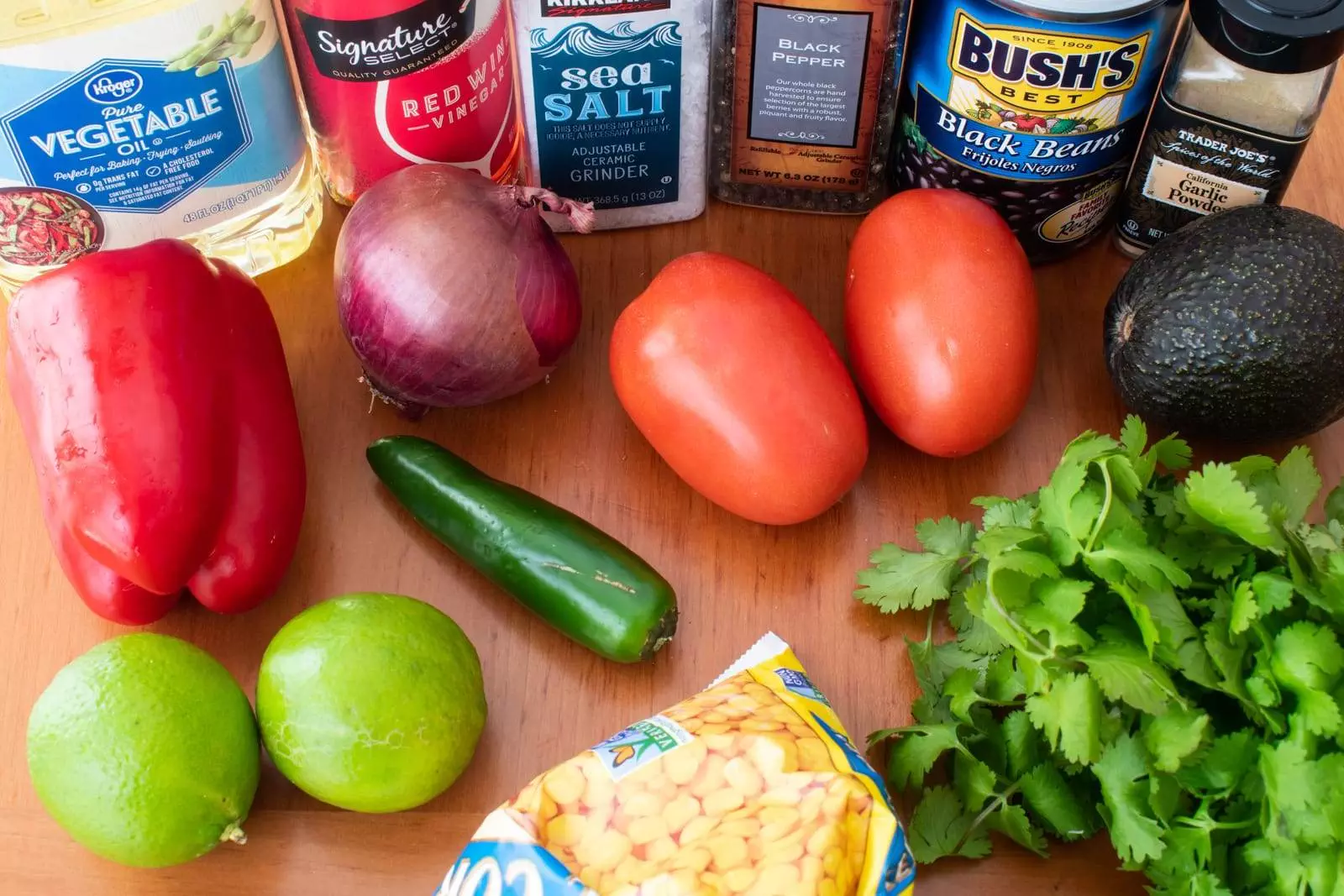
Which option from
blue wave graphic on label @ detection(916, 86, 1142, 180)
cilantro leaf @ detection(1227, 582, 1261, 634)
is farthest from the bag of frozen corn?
blue wave graphic on label @ detection(916, 86, 1142, 180)

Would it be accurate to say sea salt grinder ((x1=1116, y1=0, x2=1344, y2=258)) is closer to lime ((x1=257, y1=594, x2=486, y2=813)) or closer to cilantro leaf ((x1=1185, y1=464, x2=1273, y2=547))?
cilantro leaf ((x1=1185, y1=464, x2=1273, y2=547))

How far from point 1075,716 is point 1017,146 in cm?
42

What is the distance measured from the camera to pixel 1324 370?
0.84m

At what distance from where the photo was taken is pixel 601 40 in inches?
35.9

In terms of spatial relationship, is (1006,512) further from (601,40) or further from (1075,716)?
(601,40)

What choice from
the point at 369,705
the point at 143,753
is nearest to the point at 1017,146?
the point at 369,705

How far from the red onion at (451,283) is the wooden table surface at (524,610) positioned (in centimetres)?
7

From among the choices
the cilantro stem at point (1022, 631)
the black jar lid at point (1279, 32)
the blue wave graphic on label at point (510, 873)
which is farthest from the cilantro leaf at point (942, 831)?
the black jar lid at point (1279, 32)

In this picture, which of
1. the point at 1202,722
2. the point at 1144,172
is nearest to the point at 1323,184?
the point at 1144,172

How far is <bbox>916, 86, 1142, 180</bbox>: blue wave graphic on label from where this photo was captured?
924 millimetres

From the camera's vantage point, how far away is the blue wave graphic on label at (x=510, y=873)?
26.5 inches

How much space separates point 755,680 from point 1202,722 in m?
0.25

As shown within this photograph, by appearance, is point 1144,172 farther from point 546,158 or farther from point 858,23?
point 546,158

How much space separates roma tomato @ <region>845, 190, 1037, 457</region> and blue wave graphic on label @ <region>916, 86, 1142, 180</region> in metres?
0.05
